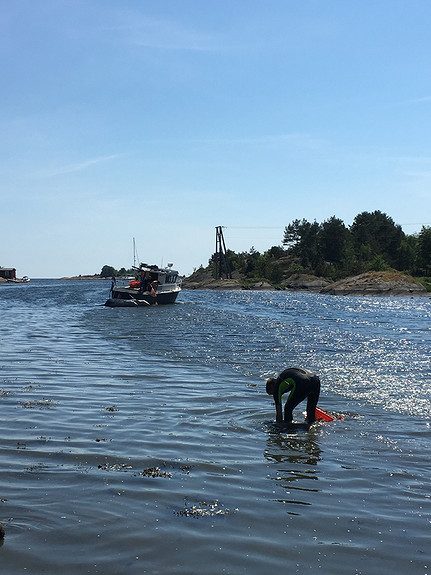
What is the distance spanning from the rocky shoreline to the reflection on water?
80.1 m

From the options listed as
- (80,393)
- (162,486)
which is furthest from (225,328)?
(162,486)

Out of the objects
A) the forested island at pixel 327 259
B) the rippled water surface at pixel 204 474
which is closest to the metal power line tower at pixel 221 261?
the forested island at pixel 327 259

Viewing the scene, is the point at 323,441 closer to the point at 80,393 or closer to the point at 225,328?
the point at 80,393

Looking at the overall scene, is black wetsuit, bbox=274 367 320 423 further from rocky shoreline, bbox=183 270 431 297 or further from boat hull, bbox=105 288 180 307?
rocky shoreline, bbox=183 270 431 297

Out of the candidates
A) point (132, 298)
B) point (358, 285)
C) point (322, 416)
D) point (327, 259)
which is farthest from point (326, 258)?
point (322, 416)

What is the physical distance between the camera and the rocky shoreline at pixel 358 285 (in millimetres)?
87812

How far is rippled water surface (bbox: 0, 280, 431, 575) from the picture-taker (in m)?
5.81

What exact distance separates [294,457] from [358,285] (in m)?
88.1

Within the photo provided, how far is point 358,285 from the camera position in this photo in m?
94.6

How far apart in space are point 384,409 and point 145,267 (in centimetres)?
4994

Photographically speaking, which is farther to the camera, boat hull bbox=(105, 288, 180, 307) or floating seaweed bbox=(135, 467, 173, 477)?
boat hull bbox=(105, 288, 180, 307)

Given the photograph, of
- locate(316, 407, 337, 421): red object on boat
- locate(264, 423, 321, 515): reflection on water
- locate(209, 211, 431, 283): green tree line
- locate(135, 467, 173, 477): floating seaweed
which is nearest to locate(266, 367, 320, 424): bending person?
locate(264, 423, 321, 515): reflection on water

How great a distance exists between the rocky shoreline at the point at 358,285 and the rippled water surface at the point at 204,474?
2819 inches

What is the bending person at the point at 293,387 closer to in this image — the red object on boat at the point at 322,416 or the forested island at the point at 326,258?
the red object on boat at the point at 322,416
